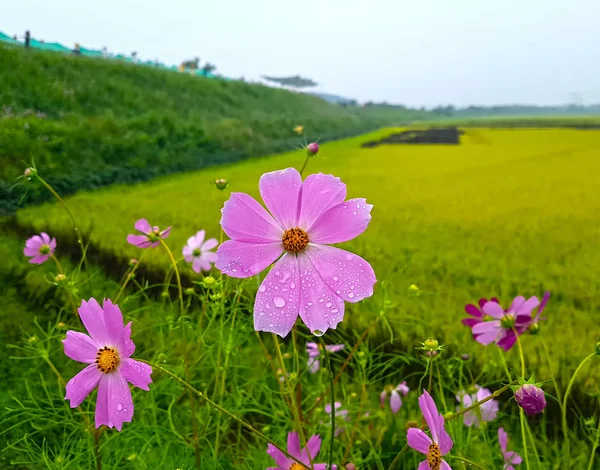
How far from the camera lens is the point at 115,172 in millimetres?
2006

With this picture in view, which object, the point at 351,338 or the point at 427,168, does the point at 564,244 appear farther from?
the point at 427,168

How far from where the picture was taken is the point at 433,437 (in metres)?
0.35

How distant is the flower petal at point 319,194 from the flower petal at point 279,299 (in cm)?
4

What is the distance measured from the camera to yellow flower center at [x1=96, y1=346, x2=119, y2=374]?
0.37 m

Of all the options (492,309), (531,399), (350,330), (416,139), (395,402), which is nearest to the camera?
(531,399)

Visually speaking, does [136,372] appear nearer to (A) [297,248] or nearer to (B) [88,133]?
(A) [297,248]

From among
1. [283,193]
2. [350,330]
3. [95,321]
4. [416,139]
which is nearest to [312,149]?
[283,193]

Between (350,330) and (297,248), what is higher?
(297,248)

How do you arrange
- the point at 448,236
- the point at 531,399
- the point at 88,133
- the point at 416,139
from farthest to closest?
the point at 416,139 → the point at 88,133 → the point at 448,236 → the point at 531,399

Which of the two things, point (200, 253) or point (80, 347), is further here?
point (200, 253)

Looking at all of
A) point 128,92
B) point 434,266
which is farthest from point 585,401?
point 128,92

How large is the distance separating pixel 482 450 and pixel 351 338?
15.0 inches

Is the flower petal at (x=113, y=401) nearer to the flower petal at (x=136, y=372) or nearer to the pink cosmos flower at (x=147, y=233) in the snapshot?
the flower petal at (x=136, y=372)

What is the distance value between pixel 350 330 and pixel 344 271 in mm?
753
